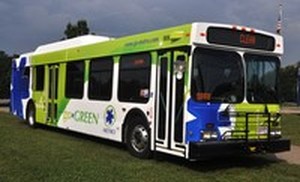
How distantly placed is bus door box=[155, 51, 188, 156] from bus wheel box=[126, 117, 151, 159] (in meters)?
0.51

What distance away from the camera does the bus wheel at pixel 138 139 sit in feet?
41.0

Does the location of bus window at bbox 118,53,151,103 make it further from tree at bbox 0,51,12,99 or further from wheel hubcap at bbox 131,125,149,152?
tree at bbox 0,51,12,99

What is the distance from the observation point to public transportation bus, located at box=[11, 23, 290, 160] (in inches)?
435

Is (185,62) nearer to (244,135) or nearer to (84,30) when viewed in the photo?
(244,135)

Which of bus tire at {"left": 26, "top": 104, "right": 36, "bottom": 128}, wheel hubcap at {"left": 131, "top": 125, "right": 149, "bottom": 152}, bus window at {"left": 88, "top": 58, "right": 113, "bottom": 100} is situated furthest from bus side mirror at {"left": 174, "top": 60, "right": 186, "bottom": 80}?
bus tire at {"left": 26, "top": 104, "right": 36, "bottom": 128}

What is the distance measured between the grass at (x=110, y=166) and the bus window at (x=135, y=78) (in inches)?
54.6

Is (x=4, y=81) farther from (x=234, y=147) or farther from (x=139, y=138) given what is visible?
(x=234, y=147)

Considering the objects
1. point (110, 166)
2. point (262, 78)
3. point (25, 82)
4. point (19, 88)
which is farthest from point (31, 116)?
point (262, 78)

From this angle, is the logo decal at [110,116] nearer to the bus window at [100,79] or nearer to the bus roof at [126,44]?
the bus window at [100,79]

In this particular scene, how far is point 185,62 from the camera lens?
36.4 feet

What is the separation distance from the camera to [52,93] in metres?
18.6

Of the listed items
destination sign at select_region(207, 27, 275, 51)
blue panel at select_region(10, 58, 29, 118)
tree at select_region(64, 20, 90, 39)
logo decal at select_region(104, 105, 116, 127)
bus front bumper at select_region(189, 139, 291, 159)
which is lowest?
bus front bumper at select_region(189, 139, 291, 159)

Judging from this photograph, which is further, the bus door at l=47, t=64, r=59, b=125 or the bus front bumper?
the bus door at l=47, t=64, r=59, b=125

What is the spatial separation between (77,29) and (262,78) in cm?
4105
